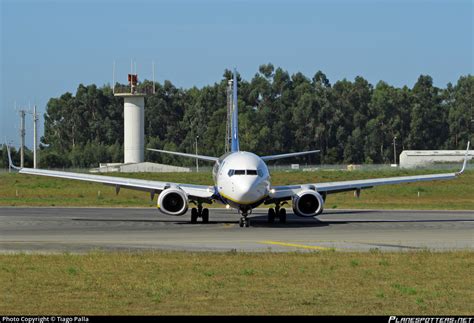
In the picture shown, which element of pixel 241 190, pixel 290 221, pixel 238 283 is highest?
pixel 241 190

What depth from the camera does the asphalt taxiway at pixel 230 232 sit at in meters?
29.6

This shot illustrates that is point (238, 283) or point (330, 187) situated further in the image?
point (330, 187)

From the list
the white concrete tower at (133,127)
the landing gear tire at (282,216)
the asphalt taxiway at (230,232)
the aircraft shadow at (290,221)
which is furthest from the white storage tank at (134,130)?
the landing gear tire at (282,216)

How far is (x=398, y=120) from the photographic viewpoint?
159750 mm

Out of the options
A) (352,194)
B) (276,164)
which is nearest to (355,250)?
(352,194)

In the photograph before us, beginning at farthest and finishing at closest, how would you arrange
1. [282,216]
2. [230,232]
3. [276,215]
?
[276,215] < [282,216] < [230,232]

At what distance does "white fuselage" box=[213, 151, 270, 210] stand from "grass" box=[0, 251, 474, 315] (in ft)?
43.0

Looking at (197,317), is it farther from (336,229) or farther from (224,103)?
(224,103)

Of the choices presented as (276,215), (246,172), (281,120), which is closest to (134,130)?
(281,120)

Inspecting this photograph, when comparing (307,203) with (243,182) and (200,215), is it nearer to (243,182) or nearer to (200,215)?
(243,182)

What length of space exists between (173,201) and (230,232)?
21.5 ft

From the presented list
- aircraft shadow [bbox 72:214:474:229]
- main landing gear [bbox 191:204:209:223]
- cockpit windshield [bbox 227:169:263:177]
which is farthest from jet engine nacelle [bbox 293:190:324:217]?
Result: main landing gear [bbox 191:204:209:223]

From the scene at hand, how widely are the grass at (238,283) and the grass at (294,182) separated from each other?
3603 centimetres

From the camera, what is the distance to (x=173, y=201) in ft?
139
